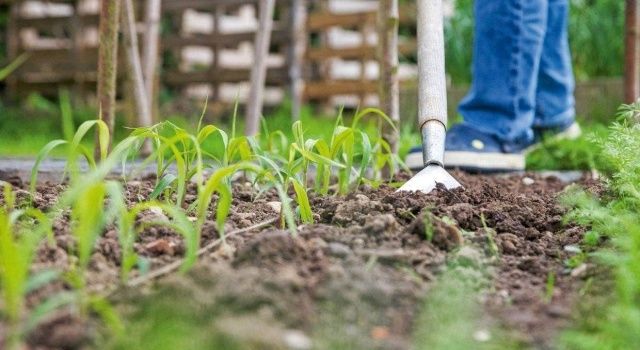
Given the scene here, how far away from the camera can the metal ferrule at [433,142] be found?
6.98ft

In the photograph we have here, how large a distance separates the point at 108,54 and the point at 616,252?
1536 mm

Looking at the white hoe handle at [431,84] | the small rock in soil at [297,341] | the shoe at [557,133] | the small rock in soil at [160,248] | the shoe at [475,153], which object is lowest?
the shoe at [557,133]

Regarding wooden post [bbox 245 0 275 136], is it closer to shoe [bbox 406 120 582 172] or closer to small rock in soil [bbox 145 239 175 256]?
shoe [bbox 406 120 582 172]

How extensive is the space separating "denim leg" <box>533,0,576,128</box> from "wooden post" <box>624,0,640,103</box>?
11.5 inches

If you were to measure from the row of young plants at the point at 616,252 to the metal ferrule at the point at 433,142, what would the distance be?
35cm

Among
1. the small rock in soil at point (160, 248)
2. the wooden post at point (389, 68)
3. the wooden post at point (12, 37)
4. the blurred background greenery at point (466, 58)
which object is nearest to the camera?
the small rock in soil at point (160, 248)

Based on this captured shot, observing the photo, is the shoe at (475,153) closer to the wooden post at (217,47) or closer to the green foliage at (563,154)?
the green foliage at (563,154)

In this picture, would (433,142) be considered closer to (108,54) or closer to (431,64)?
(431,64)

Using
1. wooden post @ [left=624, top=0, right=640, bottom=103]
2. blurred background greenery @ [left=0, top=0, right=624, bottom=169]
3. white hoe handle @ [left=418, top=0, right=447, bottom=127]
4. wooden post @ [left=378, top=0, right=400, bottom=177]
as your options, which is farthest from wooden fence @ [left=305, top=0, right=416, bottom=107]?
white hoe handle @ [left=418, top=0, right=447, bottom=127]

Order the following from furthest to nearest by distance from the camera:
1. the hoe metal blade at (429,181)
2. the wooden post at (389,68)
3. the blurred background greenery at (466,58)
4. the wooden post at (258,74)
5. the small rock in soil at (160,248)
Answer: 1. the blurred background greenery at (466,58)
2. the wooden post at (258,74)
3. the wooden post at (389,68)
4. the hoe metal blade at (429,181)
5. the small rock in soil at (160,248)

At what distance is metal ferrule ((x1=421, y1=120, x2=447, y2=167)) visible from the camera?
6.98 ft

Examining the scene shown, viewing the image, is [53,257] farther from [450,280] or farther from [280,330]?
[450,280]

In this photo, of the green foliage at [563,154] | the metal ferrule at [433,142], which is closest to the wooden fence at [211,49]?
the green foliage at [563,154]

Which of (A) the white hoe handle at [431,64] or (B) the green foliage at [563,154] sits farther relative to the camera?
(B) the green foliage at [563,154]
